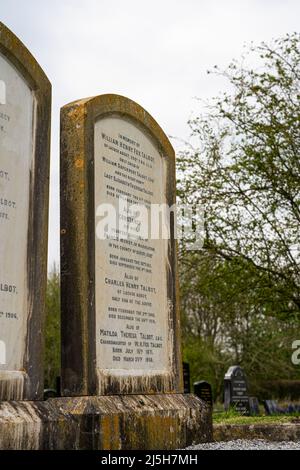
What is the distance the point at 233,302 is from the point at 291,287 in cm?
162

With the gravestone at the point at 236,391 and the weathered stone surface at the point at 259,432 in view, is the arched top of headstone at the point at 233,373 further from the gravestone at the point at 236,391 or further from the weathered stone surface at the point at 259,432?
the weathered stone surface at the point at 259,432

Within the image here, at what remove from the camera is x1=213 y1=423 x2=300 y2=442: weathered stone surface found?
6535 millimetres

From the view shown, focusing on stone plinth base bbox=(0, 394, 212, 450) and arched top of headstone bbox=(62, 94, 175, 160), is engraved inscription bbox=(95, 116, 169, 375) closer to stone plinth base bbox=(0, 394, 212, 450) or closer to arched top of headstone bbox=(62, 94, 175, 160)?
arched top of headstone bbox=(62, 94, 175, 160)

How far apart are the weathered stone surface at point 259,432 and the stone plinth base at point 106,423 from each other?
0.75 metres

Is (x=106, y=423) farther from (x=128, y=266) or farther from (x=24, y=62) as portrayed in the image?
(x=24, y=62)

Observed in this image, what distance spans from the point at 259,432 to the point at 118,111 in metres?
3.54

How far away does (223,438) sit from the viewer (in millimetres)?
6801

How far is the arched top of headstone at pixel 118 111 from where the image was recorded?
5387 mm

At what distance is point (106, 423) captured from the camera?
15.4ft

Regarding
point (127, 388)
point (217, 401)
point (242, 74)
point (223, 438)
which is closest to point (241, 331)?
point (217, 401)

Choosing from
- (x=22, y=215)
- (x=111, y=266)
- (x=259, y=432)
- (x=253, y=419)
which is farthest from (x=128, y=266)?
(x=253, y=419)

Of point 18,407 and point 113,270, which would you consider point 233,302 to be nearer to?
point 113,270

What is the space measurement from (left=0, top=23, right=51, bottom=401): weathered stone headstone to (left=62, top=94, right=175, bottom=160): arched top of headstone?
1.27 ft

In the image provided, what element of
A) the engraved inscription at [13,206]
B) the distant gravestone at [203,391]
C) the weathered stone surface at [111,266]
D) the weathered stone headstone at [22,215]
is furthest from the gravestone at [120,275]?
the distant gravestone at [203,391]
